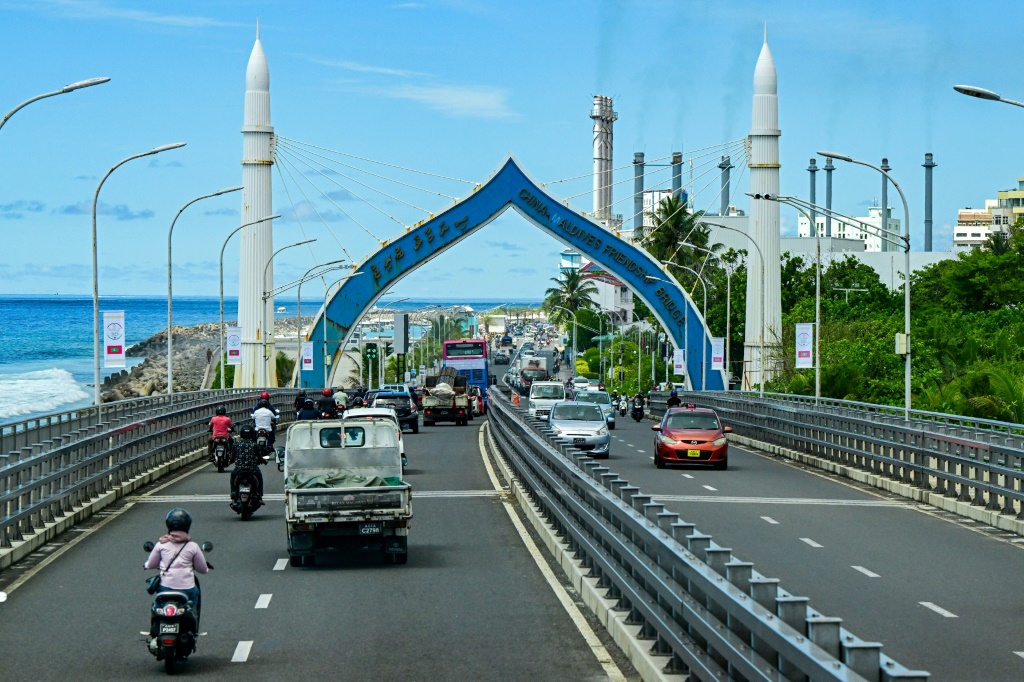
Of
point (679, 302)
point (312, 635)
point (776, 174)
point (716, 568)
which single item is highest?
point (776, 174)

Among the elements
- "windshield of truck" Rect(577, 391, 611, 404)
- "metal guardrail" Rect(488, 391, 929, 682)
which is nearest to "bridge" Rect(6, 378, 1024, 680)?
"metal guardrail" Rect(488, 391, 929, 682)

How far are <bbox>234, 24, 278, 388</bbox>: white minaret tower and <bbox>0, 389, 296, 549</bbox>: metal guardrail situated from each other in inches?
1073

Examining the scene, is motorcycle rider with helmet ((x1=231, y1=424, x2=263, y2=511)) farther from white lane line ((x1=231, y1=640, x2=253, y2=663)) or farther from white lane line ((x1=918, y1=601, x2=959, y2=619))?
white lane line ((x1=918, y1=601, x2=959, y2=619))

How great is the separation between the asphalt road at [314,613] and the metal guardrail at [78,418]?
1.77 m

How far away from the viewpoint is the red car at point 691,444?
1382 inches

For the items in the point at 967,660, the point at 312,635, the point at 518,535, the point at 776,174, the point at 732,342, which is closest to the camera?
the point at 967,660

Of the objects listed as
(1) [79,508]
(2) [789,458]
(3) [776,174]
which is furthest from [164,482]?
(3) [776,174]

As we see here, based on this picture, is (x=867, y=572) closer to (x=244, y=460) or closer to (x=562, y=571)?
(x=562, y=571)

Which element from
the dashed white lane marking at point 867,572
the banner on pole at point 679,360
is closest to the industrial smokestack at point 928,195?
the banner on pole at point 679,360

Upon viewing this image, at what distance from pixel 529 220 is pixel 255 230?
14405 mm

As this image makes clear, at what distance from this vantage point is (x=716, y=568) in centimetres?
961

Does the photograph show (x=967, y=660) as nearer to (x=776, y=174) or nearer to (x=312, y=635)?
(x=312, y=635)

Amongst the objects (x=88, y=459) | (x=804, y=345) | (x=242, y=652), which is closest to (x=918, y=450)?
(x=88, y=459)

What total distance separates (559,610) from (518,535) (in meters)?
6.49
